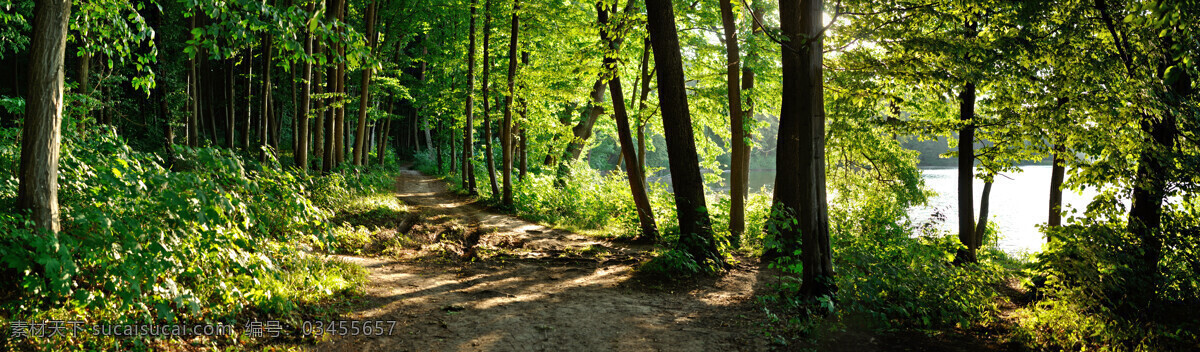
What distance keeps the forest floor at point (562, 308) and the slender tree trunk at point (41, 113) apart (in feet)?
6.38

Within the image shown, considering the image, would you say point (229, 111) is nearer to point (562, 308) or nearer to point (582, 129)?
point (582, 129)

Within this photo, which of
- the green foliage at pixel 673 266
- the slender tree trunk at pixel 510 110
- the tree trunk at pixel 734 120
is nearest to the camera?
the green foliage at pixel 673 266

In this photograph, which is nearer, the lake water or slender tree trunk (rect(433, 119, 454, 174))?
the lake water

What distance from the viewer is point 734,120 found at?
31.5 feet

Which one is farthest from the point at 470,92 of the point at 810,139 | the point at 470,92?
the point at 810,139

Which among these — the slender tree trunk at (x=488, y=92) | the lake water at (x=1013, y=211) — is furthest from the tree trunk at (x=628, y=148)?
the lake water at (x=1013, y=211)

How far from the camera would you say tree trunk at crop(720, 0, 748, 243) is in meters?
9.39

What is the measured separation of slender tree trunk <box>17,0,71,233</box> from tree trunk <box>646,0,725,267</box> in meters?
5.76

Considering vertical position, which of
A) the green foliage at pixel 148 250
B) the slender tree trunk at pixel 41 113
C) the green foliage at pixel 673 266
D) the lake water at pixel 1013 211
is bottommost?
the lake water at pixel 1013 211

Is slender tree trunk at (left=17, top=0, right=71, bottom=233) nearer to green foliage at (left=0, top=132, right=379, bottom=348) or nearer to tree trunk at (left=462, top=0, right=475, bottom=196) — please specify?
green foliage at (left=0, top=132, right=379, bottom=348)

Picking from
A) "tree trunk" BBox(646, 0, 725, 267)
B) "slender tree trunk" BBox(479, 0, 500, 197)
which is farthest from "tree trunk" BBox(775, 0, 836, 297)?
"slender tree trunk" BBox(479, 0, 500, 197)

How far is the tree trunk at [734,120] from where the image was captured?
9.39m

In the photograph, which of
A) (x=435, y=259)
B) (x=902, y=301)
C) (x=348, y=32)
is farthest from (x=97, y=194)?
(x=902, y=301)

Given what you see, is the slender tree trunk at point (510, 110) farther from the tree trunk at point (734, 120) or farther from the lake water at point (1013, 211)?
the lake water at point (1013, 211)
